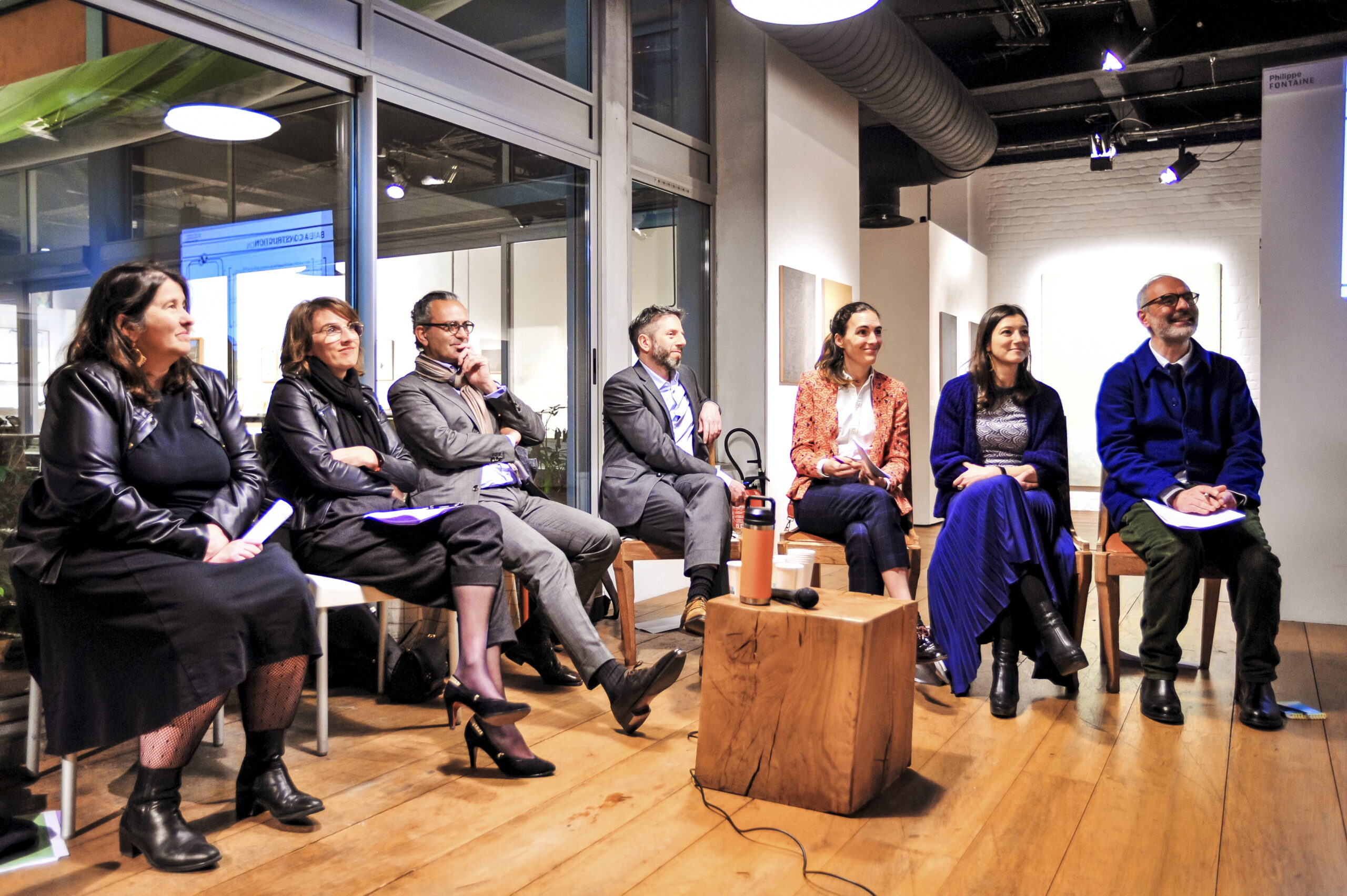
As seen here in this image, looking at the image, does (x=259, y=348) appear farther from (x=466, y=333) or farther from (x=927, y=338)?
(x=927, y=338)

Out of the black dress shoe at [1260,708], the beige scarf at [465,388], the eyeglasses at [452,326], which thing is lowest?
the black dress shoe at [1260,708]

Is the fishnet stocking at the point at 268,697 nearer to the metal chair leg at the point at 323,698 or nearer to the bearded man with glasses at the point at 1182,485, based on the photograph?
the metal chair leg at the point at 323,698

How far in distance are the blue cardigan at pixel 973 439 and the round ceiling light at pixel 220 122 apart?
94.7 inches

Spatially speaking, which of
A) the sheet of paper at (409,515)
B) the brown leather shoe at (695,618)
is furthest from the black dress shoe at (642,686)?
the sheet of paper at (409,515)

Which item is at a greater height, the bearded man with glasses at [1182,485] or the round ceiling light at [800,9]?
the round ceiling light at [800,9]

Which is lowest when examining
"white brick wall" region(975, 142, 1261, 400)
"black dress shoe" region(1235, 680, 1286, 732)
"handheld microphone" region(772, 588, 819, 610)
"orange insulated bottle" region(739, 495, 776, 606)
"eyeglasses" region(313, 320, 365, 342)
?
"black dress shoe" region(1235, 680, 1286, 732)

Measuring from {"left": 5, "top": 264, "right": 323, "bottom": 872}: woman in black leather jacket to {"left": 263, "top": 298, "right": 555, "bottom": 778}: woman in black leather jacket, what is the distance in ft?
1.28

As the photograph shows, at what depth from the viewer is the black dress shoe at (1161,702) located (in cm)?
293

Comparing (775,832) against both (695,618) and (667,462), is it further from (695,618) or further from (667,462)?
(667,462)

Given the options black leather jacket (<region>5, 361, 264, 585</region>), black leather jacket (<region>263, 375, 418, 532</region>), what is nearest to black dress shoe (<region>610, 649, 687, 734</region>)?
black leather jacket (<region>263, 375, 418, 532</region>)

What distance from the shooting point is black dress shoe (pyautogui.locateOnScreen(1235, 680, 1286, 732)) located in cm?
289

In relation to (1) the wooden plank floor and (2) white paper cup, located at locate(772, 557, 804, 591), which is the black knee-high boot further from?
(2) white paper cup, located at locate(772, 557, 804, 591)

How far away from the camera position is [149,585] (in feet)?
6.79

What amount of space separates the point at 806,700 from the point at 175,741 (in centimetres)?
131
